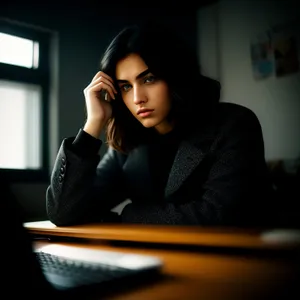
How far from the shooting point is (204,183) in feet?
4.06

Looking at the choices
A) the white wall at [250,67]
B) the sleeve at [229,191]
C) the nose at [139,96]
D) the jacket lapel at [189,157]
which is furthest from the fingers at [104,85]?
the white wall at [250,67]

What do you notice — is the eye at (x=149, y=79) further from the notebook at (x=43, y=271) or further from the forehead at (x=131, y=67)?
the notebook at (x=43, y=271)

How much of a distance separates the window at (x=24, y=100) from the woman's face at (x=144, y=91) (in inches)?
49.5

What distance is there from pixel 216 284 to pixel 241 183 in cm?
74

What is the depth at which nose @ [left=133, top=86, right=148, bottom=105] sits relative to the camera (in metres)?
1.45

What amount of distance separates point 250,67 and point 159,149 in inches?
83.2

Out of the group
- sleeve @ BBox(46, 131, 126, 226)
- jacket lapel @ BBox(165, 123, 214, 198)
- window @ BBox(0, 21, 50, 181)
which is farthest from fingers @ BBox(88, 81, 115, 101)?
window @ BBox(0, 21, 50, 181)

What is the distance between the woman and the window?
3.21ft

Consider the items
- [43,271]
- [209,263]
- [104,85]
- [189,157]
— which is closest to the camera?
[43,271]

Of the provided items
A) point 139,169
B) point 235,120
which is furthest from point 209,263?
point 139,169

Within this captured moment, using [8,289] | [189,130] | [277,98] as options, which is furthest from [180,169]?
[277,98]

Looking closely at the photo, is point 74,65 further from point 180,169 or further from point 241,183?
point 241,183

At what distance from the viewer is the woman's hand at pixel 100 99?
58.6 inches

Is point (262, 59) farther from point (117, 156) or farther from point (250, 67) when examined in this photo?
point (117, 156)
